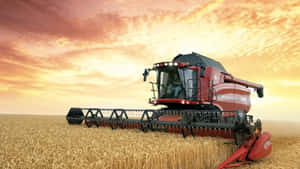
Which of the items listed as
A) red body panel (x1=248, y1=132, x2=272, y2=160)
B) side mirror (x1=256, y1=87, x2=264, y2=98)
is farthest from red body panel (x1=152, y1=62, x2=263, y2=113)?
side mirror (x1=256, y1=87, x2=264, y2=98)

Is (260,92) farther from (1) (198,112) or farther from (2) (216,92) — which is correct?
(1) (198,112)

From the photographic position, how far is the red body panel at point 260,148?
5.47 m

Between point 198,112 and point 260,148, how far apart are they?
168 cm

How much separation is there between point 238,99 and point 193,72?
293 cm

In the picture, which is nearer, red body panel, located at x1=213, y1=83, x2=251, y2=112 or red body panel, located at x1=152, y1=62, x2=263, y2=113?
red body panel, located at x1=152, y1=62, x2=263, y2=113

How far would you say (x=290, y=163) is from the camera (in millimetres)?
5770

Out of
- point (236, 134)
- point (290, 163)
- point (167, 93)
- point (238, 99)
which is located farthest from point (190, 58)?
point (290, 163)

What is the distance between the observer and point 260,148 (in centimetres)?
554

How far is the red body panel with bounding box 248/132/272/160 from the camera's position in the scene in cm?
547

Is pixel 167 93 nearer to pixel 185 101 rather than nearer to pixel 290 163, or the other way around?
pixel 185 101

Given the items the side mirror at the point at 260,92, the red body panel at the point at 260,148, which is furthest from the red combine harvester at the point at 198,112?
the side mirror at the point at 260,92

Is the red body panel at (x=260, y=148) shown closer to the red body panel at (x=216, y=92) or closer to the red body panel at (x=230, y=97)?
the red body panel at (x=216, y=92)

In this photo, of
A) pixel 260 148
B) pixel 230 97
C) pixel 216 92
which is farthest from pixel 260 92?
pixel 260 148

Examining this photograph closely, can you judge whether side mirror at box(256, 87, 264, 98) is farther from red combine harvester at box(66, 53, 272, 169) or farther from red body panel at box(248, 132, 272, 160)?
red body panel at box(248, 132, 272, 160)
